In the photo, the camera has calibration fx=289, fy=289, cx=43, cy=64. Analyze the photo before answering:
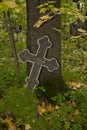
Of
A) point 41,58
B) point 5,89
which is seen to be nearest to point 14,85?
point 5,89

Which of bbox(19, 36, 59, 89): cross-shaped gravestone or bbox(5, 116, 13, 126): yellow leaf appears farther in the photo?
bbox(5, 116, 13, 126): yellow leaf

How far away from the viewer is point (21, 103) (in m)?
5.15

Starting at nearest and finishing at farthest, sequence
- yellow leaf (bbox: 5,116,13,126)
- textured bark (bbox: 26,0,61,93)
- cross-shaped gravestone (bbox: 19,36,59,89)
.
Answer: cross-shaped gravestone (bbox: 19,36,59,89)
yellow leaf (bbox: 5,116,13,126)
textured bark (bbox: 26,0,61,93)

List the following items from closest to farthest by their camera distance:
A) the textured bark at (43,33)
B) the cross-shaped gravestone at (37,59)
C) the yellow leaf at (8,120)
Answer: the cross-shaped gravestone at (37,59)
the yellow leaf at (8,120)
the textured bark at (43,33)

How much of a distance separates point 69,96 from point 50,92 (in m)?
0.37

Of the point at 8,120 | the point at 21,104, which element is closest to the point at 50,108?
the point at 21,104

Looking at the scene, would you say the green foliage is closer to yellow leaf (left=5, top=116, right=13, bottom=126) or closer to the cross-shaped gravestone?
yellow leaf (left=5, top=116, right=13, bottom=126)

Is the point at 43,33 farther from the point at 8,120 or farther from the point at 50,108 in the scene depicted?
the point at 8,120

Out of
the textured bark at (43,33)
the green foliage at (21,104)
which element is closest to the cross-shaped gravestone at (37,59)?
the green foliage at (21,104)

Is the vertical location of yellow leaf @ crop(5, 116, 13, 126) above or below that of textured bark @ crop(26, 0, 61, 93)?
below

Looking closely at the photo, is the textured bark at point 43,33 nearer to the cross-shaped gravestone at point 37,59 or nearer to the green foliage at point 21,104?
the green foliage at point 21,104

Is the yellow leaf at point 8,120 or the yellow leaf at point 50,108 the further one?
the yellow leaf at point 50,108

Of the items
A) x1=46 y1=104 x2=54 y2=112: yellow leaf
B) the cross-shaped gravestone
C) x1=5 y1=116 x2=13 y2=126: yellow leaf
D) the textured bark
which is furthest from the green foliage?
the cross-shaped gravestone

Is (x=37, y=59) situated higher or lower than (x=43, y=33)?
lower
